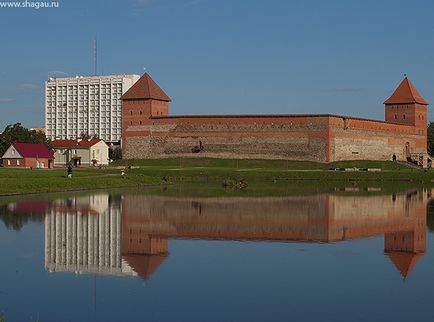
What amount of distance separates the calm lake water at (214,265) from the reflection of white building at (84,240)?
0.03 m

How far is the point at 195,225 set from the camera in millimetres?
17078

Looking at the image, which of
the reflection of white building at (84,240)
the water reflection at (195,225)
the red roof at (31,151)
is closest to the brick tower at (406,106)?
the red roof at (31,151)

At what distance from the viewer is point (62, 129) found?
400ft

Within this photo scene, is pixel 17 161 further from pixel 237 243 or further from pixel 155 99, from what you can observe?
pixel 237 243

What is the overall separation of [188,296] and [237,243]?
5089 mm

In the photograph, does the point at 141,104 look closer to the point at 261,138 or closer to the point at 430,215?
the point at 261,138

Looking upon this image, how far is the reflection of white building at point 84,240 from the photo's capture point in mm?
11188

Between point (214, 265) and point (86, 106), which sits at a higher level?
point (86, 106)

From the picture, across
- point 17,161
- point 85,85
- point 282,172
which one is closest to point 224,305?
point 282,172

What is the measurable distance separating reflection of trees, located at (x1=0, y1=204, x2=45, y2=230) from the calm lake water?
34 millimetres

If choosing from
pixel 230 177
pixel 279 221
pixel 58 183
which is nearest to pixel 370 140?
pixel 230 177

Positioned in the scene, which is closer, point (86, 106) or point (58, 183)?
point (58, 183)

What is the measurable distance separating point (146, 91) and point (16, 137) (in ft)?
40.0

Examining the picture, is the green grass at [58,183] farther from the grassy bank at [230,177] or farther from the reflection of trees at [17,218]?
the reflection of trees at [17,218]
